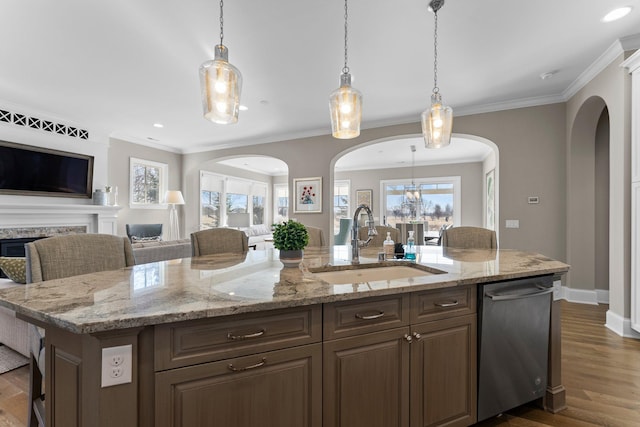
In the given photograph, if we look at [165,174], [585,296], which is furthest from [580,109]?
[165,174]

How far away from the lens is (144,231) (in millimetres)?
5887

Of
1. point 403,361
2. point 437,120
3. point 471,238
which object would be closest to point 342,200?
point 471,238

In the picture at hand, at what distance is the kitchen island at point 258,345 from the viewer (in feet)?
3.05

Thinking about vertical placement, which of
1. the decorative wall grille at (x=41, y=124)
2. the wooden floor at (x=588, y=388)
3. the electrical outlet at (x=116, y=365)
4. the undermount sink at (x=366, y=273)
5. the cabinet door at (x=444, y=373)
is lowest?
the wooden floor at (x=588, y=388)

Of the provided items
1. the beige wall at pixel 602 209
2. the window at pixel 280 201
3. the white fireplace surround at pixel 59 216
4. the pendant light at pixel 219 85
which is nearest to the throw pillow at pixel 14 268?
the pendant light at pixel 219 85

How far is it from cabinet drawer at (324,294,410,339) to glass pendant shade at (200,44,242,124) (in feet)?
3.82

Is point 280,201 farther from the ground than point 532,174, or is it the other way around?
point 532,174

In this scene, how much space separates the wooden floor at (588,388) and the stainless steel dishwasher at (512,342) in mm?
146

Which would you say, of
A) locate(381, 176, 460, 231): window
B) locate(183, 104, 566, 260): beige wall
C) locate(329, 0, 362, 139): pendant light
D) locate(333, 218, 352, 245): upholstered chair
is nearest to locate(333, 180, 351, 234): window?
locate(381, 176, 460, 231): window

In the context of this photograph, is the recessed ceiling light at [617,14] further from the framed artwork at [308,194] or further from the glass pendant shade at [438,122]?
the framed artwork at [308,194]

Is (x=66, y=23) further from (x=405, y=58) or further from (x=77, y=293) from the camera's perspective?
(x=405, y=58)

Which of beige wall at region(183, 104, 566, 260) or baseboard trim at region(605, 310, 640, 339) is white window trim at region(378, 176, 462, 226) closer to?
beige wall at region(183, 104, 566, 260)

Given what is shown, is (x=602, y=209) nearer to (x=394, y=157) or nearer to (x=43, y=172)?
(x=394, y=157)

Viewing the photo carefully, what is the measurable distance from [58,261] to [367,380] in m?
1.65
